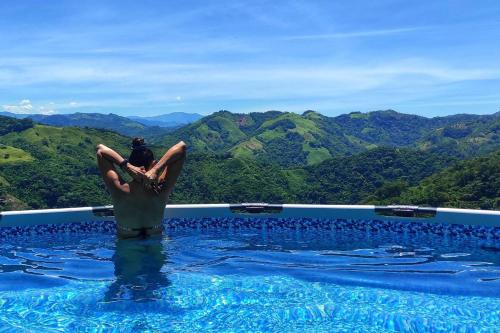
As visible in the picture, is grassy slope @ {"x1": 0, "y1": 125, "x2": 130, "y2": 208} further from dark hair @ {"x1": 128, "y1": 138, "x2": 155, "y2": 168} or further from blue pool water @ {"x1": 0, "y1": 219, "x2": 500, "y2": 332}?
dark hair @ {"x1": 128, "y1": 138, "x2": 155, "y2": 168}

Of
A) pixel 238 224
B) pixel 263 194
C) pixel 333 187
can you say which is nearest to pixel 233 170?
pixel 263 194

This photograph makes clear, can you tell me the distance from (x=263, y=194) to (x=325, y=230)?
76.9 m

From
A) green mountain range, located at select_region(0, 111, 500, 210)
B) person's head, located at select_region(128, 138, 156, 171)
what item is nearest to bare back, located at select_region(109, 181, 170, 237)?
person's head, located at select_region(128, 138, 156, 171)

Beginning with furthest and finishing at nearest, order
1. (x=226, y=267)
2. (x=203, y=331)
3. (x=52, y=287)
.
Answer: (x=226, y=267) < (x=52, y=287) < (x=203, y=331)

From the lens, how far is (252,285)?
18.8ft

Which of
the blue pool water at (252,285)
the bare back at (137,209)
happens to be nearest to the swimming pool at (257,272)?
the blue pool water at (252,285)

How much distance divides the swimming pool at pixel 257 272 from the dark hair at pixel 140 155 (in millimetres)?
1251

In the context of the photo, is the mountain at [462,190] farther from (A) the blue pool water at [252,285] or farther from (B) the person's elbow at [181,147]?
(B) the person's elbow at [181,147]

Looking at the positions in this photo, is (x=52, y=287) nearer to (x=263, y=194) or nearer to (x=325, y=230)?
(x=325, y=230)

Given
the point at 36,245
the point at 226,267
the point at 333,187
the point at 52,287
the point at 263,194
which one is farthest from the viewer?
the point at 333,187

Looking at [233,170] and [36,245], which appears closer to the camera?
[36,245]

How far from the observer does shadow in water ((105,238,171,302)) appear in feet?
17.6

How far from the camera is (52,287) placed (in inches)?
224

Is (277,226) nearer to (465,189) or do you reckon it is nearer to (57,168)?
(465,189)
